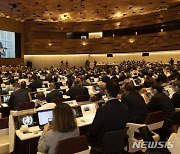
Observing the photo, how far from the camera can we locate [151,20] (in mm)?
27188

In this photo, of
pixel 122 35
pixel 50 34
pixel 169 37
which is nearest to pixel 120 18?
pixel 122 35

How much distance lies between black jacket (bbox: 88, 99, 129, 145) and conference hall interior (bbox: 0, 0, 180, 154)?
0.05 ft

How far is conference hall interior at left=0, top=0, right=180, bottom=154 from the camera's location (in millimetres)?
4074

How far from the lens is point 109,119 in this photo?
406 cm

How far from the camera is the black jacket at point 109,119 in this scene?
4055mm

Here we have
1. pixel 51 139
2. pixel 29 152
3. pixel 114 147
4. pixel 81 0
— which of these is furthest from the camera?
pixel 81 0

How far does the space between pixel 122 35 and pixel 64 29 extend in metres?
7.63

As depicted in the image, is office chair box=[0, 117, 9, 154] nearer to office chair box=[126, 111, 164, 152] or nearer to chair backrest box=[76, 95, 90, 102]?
office chair box=[126, 111, 164, 152]

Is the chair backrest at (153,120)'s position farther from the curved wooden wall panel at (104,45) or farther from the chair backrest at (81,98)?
the curved wooden wall panel at (104,45)

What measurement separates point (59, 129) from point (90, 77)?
1071cm

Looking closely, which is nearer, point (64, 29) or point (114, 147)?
point (114, 147)

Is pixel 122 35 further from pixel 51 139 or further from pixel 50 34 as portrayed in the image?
pixel 51 139

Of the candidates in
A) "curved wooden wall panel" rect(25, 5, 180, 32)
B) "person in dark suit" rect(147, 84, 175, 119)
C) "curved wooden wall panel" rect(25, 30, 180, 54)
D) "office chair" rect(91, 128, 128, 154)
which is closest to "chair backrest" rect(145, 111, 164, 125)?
"person in dark suit" rect(147, 84, 175, 119)

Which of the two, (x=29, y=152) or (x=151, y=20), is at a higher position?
(x=151, y=20)
